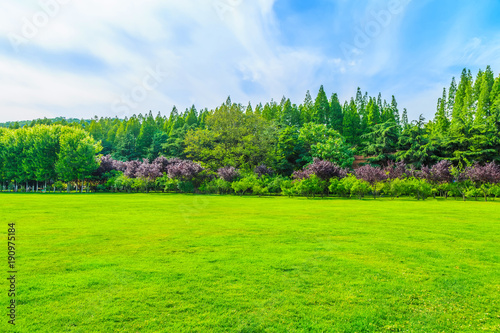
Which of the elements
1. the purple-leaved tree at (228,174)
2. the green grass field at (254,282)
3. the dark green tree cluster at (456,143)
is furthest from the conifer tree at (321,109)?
the green grass field at (254,282)

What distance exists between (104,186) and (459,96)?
234 ft

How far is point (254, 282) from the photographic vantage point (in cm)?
457

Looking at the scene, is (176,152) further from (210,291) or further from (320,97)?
(210,291)

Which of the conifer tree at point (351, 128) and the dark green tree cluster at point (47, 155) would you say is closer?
the dark green tree cluster at point (47, 155)

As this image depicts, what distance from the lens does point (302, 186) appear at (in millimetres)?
27234

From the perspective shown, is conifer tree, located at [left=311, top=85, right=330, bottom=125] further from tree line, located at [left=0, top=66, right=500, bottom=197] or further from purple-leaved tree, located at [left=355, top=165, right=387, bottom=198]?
purple-leaved tree, located at [left=355, top=165, right=387, bottom=198]

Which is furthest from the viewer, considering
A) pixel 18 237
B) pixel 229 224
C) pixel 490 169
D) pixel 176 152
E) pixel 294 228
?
pixel 176 152

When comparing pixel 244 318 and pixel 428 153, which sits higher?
pixel 428 153

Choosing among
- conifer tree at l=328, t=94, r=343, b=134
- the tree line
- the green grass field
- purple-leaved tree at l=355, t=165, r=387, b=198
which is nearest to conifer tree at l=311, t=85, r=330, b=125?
conifer tree at l=328, t=94, r=343, b=134

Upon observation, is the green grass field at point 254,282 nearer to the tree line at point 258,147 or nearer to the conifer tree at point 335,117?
the tree line at point 258,147

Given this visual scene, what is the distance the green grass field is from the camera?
3.44 m

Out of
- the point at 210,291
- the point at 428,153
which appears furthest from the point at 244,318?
the point at 428,153

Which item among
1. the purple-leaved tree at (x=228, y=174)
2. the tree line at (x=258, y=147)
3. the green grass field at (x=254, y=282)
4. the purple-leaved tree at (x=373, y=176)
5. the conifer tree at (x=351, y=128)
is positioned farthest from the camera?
the conifer tree at (x=351, y=128)

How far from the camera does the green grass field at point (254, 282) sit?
344 cm
